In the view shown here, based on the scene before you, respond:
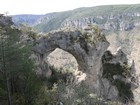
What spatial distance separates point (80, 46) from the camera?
51.1 m

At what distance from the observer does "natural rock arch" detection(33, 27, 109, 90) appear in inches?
1973

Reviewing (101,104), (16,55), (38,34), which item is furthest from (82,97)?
(38,34)

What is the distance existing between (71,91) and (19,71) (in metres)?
9.19

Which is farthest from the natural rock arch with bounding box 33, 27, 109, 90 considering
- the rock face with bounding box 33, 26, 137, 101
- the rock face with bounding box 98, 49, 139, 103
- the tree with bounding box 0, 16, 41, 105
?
the tree with bounding box 0, 16, 41, 105

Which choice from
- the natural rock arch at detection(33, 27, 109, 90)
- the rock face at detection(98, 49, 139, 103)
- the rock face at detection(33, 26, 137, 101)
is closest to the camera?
the natural rock arch at detection(33, 27, 109, 90)

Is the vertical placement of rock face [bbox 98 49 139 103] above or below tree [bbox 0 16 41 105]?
below

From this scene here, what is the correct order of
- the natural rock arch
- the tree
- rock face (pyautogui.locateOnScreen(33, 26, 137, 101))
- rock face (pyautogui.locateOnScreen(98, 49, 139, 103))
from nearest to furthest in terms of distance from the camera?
the tree, the natural rock arch, rock face (pyautogui.locateOnScreen(33, 26, 137, 101)), rock face (pyautogui.locateOnScreen(98, 49, 139, 103))

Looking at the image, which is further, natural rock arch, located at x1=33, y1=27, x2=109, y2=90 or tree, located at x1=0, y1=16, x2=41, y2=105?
natural rock arch, located at x1=33, y1=27, x2=109, y2=90

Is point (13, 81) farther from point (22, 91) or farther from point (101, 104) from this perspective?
point (101, 104)

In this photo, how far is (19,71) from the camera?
31.9 m

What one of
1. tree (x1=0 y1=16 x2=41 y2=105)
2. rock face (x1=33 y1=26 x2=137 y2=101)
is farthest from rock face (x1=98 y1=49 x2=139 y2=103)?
tree (x1=0 y1=16 x2=41 y2=105)

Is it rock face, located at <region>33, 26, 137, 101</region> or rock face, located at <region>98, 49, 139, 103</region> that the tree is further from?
rock face, located at <region>98, 49, 139, 103</region>

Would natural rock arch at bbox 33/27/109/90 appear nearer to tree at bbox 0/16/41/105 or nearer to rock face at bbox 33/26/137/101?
rock face at bbox 33/26/137/101

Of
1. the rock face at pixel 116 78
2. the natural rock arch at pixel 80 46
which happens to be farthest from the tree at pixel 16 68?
the rock face at pixel 116 78
